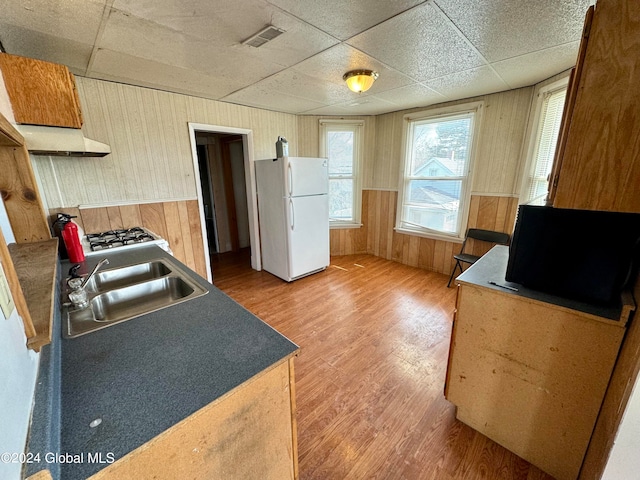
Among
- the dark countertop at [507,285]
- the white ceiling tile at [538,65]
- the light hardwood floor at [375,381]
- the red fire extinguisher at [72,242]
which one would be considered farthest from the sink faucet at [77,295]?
the white ceiling tile at [538,65]

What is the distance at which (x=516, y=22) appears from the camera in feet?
5.01

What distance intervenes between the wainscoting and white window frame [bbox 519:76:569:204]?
0.62 ft

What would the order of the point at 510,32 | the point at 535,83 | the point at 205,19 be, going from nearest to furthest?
the point at 205,19 → the point at 510,32 → the point at 535,83

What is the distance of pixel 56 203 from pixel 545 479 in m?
3.82

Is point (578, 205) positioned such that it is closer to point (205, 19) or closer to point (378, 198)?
point (205, 19)

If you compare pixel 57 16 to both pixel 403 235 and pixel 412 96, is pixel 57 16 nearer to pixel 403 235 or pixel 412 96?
pixel 412 96

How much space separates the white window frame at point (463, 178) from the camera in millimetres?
3127

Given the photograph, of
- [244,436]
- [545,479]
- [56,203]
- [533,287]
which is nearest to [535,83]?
[533,287]

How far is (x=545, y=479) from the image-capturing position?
1.30 meters

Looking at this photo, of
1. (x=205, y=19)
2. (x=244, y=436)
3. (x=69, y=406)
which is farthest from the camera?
(x=205, y=19)

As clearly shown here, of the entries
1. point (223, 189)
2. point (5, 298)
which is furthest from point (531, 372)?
point (223, 189)

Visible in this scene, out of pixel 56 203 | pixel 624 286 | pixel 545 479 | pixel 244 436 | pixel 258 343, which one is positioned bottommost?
pixel 545 479

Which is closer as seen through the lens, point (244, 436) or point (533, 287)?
point (244, 436)

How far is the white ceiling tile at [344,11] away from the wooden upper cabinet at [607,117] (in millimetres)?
803
